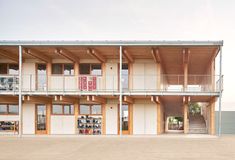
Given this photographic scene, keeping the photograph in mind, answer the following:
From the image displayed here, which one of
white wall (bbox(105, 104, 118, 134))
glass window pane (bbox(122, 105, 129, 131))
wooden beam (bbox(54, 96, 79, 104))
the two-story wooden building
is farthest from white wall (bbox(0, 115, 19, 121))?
glass window pane (bbox(122, 105, 129, 131))

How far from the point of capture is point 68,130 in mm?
18172

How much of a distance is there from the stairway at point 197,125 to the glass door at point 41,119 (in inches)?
416

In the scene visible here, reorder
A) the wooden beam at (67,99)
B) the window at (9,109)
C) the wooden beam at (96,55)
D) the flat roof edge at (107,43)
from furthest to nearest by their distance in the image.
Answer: the window at (9,109)
the wooden beam at (67,99)
the wooden beam at (96,55)
the flat roof edge at (107,43)

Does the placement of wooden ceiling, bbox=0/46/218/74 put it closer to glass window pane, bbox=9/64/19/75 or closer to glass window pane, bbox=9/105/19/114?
glass window pane, bbox=9/64/19/75

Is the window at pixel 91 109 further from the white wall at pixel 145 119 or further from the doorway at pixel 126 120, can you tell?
the white wall at pixel 145 119

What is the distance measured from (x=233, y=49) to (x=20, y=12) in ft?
76.8

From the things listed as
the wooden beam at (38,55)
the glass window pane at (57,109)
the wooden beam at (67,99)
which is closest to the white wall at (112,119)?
the wooden beam at (67,99)

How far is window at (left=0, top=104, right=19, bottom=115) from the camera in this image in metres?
18.5

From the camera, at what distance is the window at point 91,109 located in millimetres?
18219

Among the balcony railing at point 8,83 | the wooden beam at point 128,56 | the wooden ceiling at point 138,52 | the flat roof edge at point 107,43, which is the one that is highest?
the flat roof edge at point 107,43

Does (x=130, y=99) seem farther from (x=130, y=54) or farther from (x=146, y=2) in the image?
(x=146, y=2)

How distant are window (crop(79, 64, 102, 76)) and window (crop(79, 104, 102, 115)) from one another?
82.5 inches

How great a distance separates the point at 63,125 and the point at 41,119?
1.51m

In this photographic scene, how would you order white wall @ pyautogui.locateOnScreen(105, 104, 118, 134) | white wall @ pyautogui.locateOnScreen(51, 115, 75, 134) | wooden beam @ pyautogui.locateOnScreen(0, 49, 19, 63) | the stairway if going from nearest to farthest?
wooden beam @ pyautogui.locateOnScreen(0, 49, 19, 63)
white wall @ pyautogui.locateOnScreen(105, 104, 118, 134)
white wall @ pyautogui.locateOnScreen(51, 115, 75, 134)
the stairway
